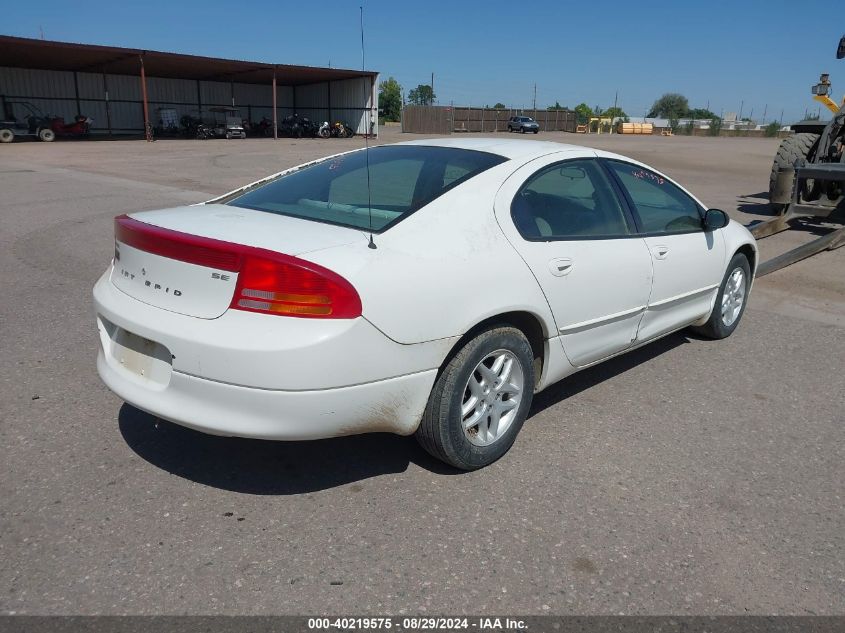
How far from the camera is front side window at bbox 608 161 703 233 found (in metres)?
4.07

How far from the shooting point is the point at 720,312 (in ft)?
16.3

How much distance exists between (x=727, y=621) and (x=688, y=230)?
2739 millimetres

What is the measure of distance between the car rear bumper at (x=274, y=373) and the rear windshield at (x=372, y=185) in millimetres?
586

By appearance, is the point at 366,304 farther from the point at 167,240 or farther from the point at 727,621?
the point at 727,621

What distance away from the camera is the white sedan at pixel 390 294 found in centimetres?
250

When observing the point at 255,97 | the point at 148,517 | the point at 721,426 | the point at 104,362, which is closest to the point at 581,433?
the point at 721,426

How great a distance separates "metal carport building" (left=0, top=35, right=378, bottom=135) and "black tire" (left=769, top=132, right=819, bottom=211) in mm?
25521

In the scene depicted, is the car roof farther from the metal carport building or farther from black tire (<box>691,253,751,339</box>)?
the metal carport building

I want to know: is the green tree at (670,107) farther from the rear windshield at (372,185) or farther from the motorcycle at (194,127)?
the rear windshield at (372,185)

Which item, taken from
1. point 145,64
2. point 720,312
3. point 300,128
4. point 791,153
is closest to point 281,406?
point 720,312

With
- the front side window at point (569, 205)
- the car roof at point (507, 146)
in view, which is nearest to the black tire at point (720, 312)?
the front side window at point (569, 205)

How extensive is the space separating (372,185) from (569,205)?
3.55 ft

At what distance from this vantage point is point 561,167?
3.67 m

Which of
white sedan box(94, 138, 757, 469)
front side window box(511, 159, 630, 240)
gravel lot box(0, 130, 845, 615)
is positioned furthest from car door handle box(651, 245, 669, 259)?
gravel lot box(0, 130, 845, 615)
